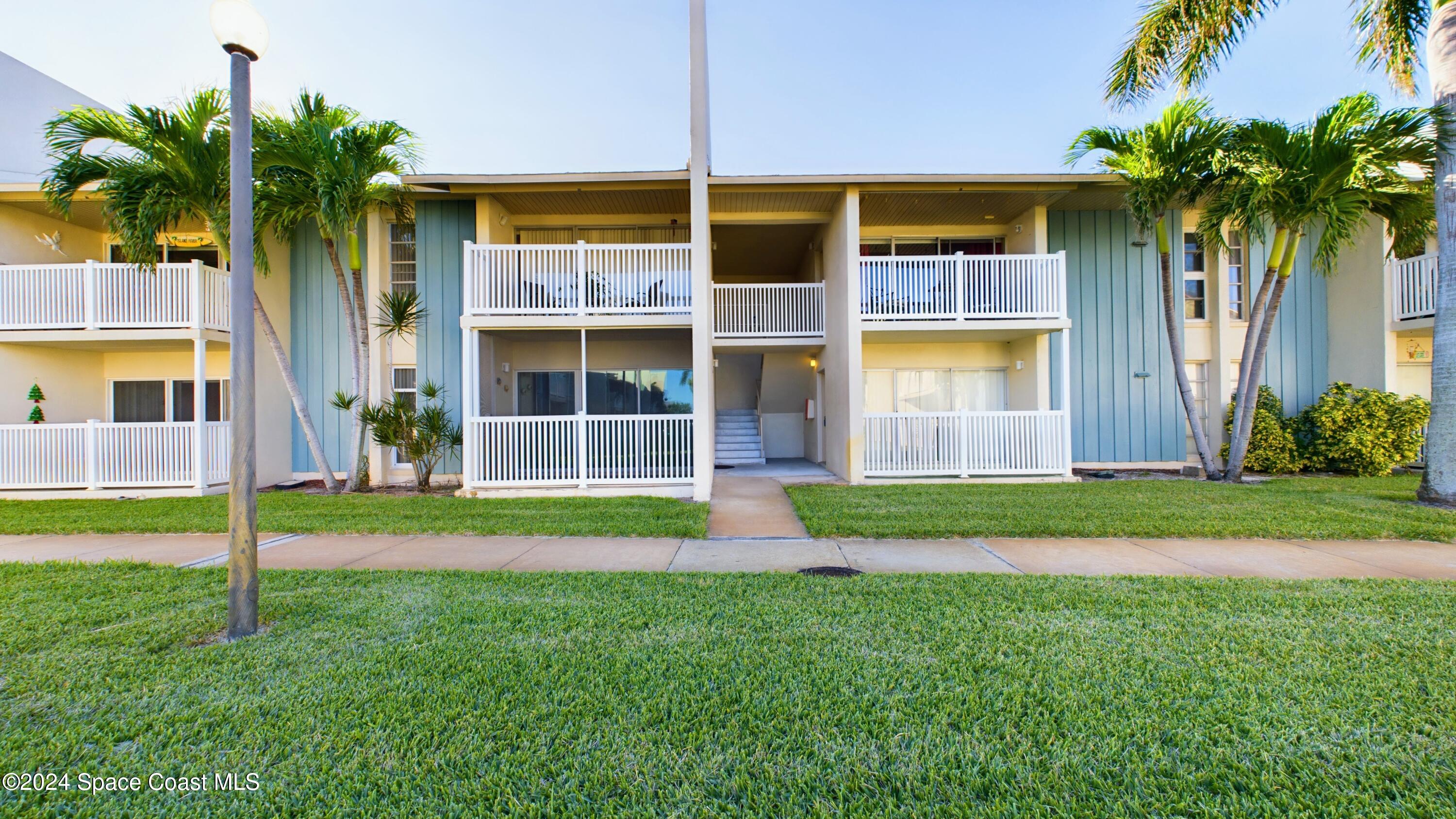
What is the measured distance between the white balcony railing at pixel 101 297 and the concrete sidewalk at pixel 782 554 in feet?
15.3

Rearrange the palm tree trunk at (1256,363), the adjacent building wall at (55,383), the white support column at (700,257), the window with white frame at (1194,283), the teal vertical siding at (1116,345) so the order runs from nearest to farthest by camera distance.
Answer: the white support column at (700,257) < the palm tree trunk at (1256,363) < the adjacent building wall at (55,383) < the teal vertical siding at (1116,345) < the window with white frame at (1194,283)

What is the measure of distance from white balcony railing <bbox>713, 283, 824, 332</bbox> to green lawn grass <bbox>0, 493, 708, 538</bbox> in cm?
509

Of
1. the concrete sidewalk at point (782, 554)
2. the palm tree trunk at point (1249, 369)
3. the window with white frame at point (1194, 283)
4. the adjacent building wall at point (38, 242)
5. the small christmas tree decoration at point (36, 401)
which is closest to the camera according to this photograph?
the concrete sidewalk at point (782, 554)

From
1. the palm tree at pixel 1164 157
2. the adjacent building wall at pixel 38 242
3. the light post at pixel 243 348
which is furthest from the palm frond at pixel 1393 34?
the adjacent building wall at pixel 38 242

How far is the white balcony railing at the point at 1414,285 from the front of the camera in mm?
10523

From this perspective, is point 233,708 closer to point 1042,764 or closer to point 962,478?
point 1042,764

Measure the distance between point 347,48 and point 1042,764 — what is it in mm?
15699

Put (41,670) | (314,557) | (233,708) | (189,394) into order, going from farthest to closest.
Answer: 1. (189,394)
2. (314,557)
3. (41,670)
4. (233,708)

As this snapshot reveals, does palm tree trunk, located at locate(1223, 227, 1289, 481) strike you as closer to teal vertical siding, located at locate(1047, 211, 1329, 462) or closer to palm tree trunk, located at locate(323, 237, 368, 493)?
teal vertical siding, located at locate(1047, 211, 1329, 462)

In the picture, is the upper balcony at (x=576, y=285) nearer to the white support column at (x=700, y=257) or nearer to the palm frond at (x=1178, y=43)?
the white support column at (x=700, y=257)

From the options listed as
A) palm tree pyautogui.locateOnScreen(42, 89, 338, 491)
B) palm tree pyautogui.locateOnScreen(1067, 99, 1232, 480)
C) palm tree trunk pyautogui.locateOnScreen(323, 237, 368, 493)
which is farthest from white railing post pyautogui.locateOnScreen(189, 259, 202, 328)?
palm tree pyautogui.locateOnScreen(1067, 99, 1232, 480)

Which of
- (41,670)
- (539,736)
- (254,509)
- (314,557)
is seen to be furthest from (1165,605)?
(314,557)

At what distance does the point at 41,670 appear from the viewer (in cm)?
297

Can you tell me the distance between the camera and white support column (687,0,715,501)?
8867 mm
